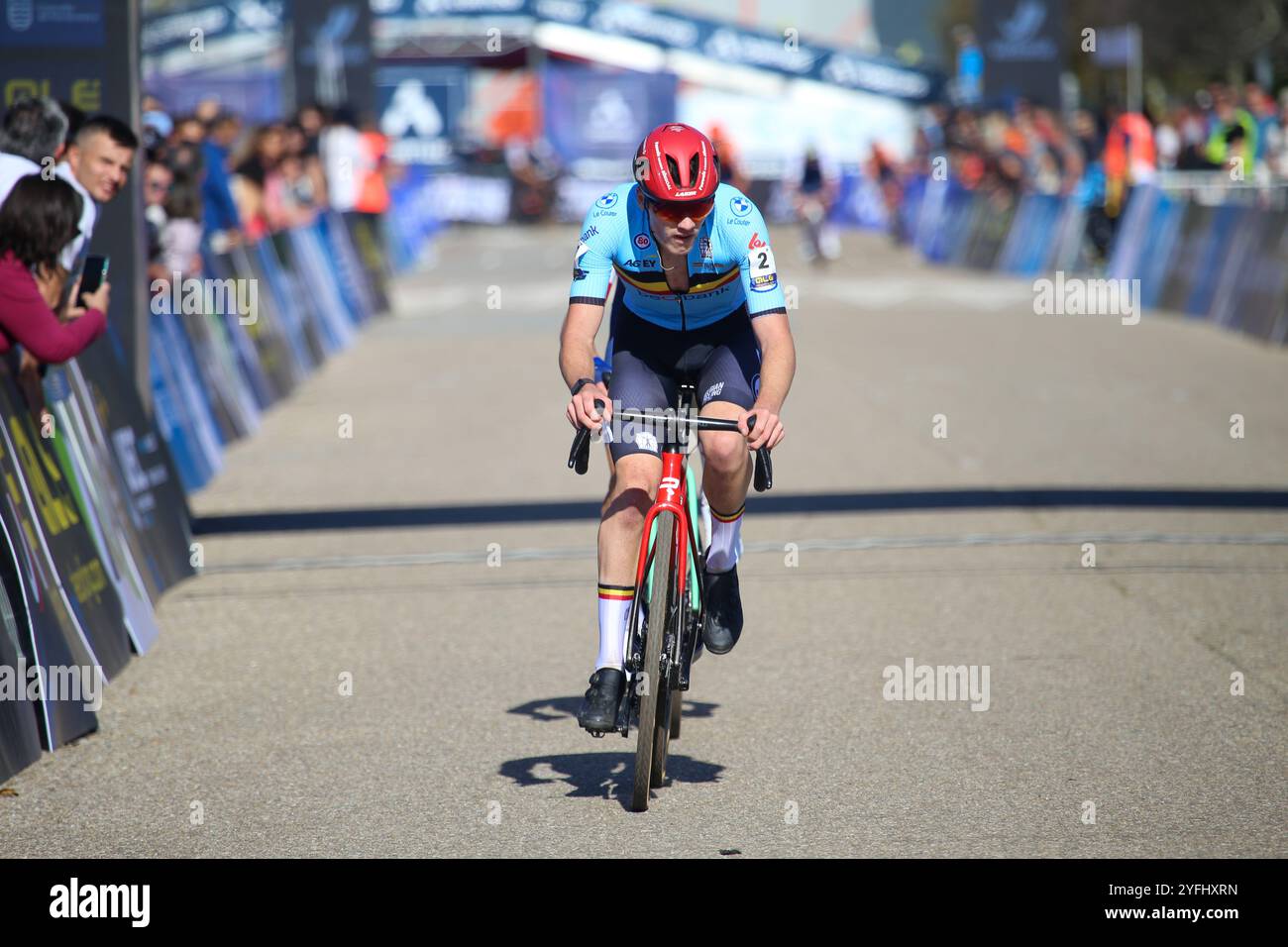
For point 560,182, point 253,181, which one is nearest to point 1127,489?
point 253,181

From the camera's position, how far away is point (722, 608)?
6195mm

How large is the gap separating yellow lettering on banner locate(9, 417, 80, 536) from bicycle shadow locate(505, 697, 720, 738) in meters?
1.76

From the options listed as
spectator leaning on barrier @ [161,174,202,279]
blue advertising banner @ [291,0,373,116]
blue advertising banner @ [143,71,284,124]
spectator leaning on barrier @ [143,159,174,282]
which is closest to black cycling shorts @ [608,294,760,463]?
spectator leaning on barrier @ [143,159,174,282]

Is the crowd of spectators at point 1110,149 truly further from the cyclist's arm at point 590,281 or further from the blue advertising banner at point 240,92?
the blue advertising banner at point 240,92

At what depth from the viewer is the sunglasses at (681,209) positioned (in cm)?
557

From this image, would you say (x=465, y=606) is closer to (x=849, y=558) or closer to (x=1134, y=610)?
(x=849, y=558)
